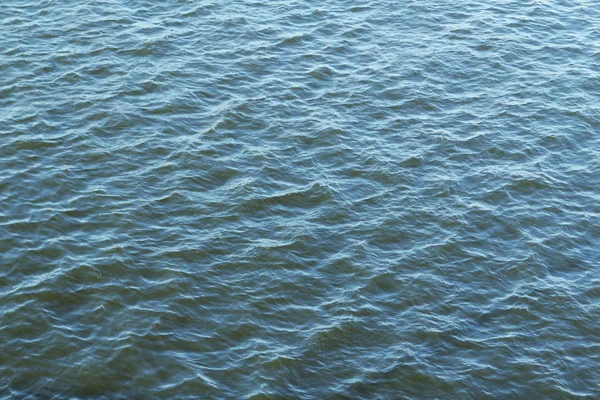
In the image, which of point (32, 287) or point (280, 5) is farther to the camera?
point (280, 5)

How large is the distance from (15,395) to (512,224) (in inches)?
800

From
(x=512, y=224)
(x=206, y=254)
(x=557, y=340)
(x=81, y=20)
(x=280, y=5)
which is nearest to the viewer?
(x=557, y=340)

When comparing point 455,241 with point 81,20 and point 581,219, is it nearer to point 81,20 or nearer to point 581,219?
point 581,219

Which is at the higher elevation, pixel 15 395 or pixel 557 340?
pixel 15 395

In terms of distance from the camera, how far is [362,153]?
4038cm

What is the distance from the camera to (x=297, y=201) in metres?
37.5

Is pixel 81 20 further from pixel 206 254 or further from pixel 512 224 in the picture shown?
pixel 512 224

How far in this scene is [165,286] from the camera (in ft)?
108

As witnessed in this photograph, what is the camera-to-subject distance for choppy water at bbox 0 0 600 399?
30.7 meters

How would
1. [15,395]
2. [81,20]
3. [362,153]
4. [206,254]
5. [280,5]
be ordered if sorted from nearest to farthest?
[15,395]
[206,254]
[362,153]
[81,20]
[280,5]

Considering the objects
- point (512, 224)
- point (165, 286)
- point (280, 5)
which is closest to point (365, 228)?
point (512, 224)

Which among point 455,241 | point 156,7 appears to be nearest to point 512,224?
point 455,241

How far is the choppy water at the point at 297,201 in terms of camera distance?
3069cm

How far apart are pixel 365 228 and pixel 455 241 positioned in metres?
3.61
